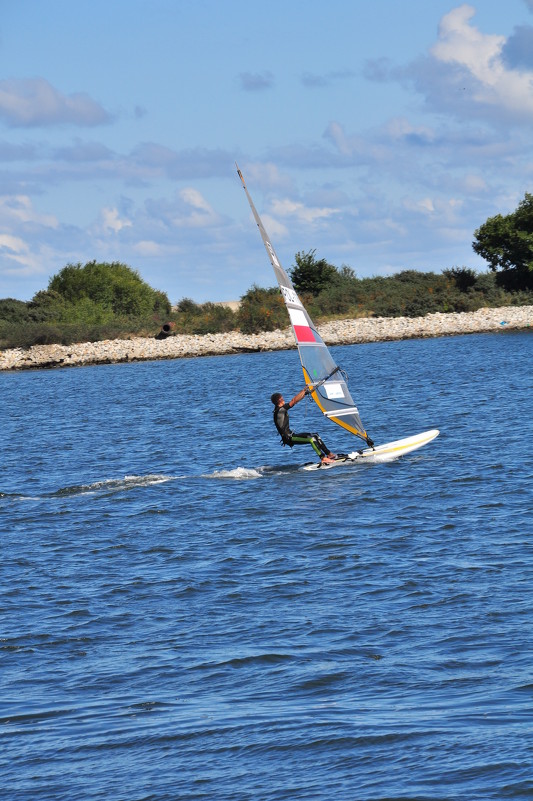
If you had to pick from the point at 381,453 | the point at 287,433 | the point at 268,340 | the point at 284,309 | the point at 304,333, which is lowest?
the point at 381,453

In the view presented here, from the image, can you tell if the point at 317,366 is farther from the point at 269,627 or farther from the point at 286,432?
the point at 269,627

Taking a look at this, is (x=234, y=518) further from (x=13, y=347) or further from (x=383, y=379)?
(x=13, y=347)

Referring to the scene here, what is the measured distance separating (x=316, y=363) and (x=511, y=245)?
64.2 meters

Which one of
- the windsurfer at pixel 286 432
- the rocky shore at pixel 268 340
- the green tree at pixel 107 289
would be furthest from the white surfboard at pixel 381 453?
the green tree at pixel 107 289

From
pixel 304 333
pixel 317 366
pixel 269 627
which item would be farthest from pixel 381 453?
pixel 269 627

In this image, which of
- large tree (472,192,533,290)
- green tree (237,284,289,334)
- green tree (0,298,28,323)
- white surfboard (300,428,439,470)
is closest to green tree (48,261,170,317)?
green tree (0,298,28,323)

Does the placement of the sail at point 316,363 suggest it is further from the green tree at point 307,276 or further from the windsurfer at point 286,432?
the green tree at point 307,276

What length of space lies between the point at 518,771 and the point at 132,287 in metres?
105

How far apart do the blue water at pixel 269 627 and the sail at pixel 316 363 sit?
1.33 metres

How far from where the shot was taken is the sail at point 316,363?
2239 centimetres

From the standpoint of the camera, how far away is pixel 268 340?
261 ft

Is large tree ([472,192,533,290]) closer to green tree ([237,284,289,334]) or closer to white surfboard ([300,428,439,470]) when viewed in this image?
green tree ([237,284,289,334])

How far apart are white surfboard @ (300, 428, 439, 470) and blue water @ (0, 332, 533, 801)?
1.31 ft

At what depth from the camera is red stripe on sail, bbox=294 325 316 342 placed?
882 inches
